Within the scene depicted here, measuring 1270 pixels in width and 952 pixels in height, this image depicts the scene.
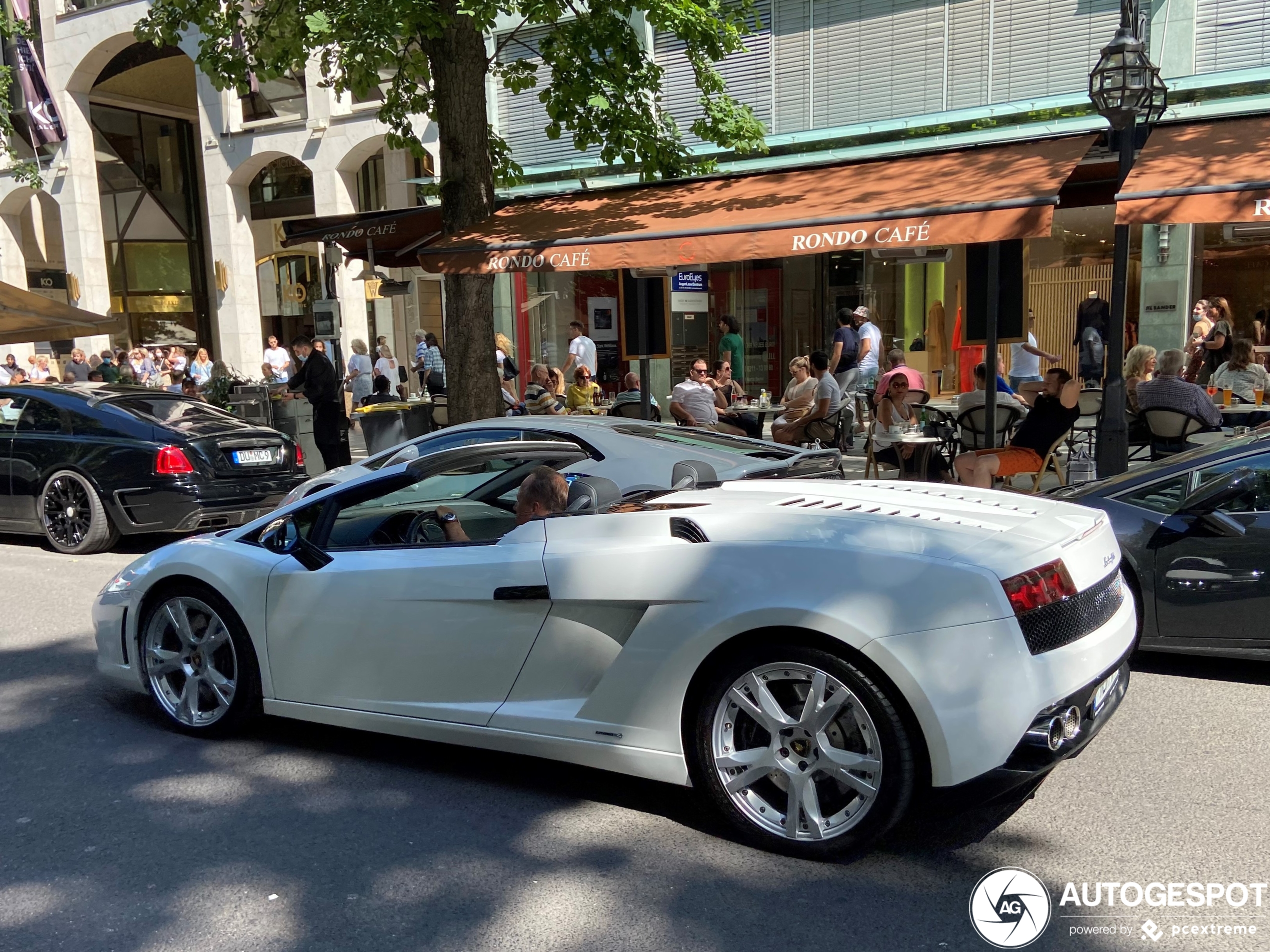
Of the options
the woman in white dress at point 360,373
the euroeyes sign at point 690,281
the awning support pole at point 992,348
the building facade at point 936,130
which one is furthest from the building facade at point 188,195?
the awning support pole at point 992,348

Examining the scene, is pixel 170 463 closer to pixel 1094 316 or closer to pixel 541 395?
pixel 541 395

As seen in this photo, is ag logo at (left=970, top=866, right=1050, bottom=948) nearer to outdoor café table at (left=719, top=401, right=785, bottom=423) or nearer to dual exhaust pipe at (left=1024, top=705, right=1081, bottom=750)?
dual exhaust pipe at (left=1024, top=705, right=1081, bottom=750)

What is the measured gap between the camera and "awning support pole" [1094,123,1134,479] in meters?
8.40

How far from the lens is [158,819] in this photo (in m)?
4.00

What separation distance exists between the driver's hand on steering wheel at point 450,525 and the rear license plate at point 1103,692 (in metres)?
2.49

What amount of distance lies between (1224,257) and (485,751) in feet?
44.1

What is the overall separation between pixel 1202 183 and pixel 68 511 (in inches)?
370

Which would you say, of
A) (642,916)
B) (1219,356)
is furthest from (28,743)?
(1219,356)

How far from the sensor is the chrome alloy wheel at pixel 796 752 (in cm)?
335

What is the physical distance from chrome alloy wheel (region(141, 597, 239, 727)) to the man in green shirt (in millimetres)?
12026

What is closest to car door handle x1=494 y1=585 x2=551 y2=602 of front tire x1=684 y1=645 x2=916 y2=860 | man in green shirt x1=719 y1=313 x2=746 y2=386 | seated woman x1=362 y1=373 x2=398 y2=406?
front tire x1=684 y1=645 x2=916 y2=860

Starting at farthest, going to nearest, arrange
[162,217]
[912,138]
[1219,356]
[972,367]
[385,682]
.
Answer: [162,217]
[972,367]
[912,138]
[1219,356]
[385,682]

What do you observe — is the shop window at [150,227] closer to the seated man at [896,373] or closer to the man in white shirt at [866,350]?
the man in white shirt at [866,350]

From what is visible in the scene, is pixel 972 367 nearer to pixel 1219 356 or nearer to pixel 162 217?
pixel 1219 356
